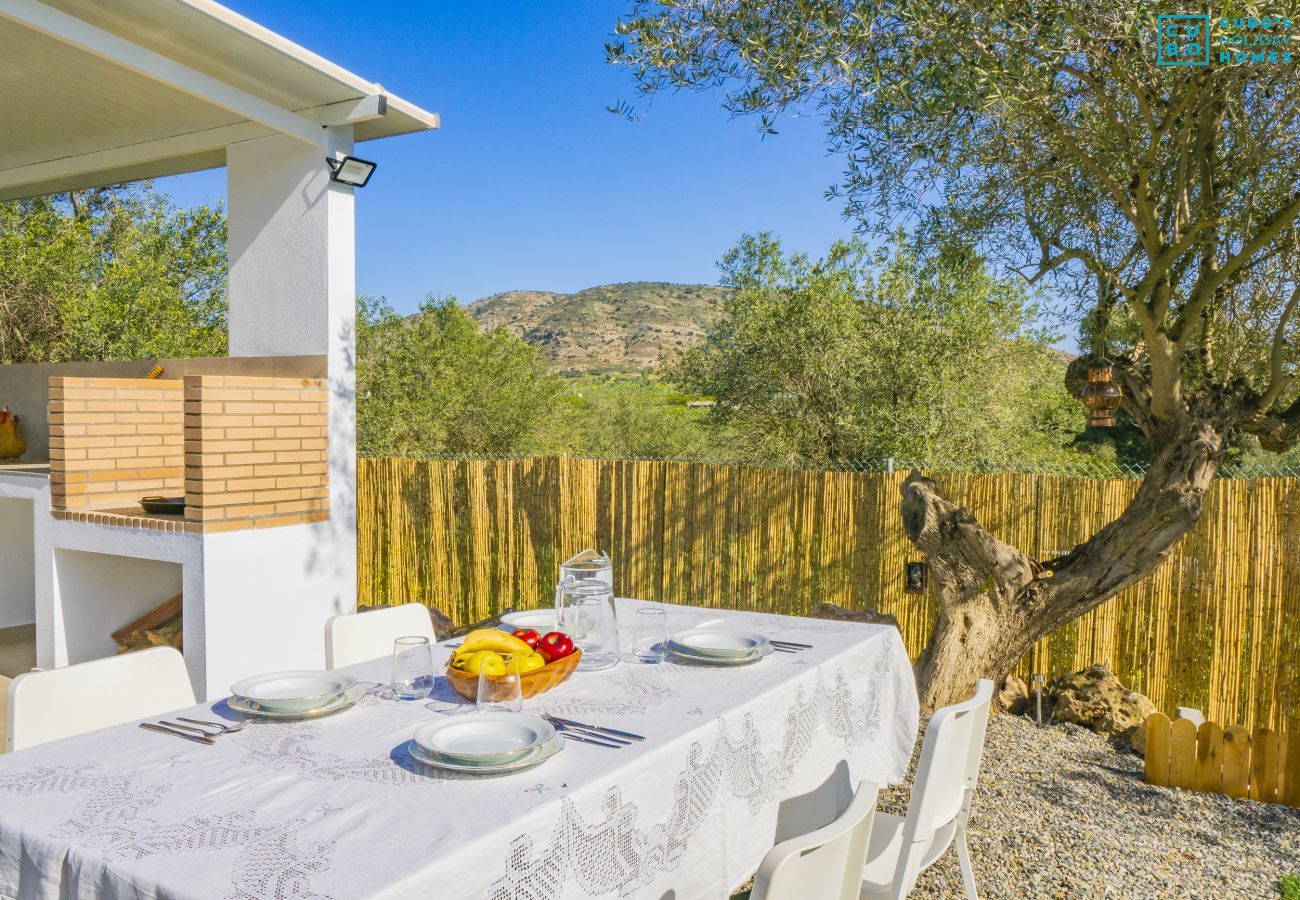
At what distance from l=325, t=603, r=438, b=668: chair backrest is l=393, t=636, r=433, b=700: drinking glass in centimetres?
61

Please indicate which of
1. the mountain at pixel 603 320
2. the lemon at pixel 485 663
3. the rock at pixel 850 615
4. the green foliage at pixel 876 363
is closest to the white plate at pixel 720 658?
the lemon at pixel 485 663

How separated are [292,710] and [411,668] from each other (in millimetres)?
284

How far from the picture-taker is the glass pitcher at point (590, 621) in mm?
2441

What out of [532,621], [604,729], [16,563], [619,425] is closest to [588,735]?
[604,729]

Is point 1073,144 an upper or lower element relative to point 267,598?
upper

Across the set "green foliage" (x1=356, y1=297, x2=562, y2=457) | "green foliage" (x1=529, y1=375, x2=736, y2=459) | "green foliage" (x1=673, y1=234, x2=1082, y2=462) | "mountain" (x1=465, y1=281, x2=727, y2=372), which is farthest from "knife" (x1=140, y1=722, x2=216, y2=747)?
"mountain" (x1=465, y1=281, x2=727, y2=372)

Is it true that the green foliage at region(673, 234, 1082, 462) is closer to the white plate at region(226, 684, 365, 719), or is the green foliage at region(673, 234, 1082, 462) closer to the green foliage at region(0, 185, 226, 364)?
the green foliage at region(0, 185, 226, 364)

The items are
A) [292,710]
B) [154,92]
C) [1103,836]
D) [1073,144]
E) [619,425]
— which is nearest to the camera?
[292,710]

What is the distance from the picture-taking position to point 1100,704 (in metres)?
4.73

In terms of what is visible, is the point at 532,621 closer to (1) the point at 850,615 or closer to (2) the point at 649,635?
(2) the point at 649,635

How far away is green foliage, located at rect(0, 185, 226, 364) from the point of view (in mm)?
10172

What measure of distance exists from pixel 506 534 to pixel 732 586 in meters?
1.89

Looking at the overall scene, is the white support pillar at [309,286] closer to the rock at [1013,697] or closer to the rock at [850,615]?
the rock at [850,615]

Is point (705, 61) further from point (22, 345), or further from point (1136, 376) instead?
point (22, 345)
